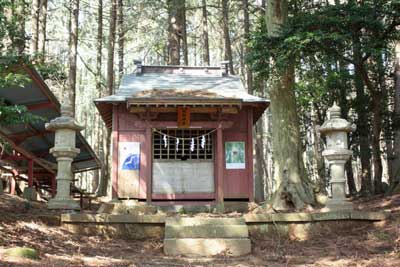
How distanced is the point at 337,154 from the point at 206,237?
3468 millimetres

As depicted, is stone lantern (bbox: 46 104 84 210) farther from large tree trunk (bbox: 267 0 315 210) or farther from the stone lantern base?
large tree trunk (bbox: 267 0 315 210)

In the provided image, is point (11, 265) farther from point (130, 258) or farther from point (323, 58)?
point (323, 58)

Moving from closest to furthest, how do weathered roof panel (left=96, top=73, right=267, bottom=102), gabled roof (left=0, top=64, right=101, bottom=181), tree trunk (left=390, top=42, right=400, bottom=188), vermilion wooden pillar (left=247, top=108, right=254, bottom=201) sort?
1. gabled roof (left=0, top=64, right=101, bottom=181)
2. weathered roof panel (left=96, top=73, right=267, bottom=102)
3. vermilion wooden pillar (left=247, top=108, right=254, bottom=201)
4. tree trunk (left=390, top=42, right=400, bottom=188)

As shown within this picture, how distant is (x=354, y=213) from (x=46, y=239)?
20.0ft

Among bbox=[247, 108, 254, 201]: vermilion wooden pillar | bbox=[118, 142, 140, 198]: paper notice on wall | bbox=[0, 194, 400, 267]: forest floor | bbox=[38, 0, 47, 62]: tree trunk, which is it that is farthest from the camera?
bbox=[38, 0, 47, 62]: tree trunk

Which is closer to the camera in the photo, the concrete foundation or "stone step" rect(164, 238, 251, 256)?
"stone step" rect(164, 238, 251, 256)

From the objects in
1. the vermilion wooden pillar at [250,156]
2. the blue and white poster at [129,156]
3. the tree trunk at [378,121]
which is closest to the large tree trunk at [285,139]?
the vermilion wooden pillar at [250,156]

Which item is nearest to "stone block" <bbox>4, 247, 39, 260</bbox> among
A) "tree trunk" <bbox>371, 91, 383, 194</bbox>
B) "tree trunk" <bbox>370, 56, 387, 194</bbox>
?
"tree trunk" <bbox>370, 56, 387, 194</bbox>

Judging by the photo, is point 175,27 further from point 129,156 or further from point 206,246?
point 206,246

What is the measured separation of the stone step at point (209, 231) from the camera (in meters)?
8.03

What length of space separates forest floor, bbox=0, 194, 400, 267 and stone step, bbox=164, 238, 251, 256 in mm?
196

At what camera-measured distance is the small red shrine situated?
1174 centimetres

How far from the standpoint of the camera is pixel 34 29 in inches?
655

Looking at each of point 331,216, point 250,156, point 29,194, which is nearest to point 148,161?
point 250,156
